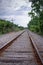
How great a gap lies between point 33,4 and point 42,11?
8.87 ft

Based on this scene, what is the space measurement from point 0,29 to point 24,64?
45996mm

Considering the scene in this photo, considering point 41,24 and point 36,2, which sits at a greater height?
point 36,2

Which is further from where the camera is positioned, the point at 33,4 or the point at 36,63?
the point at 33,4

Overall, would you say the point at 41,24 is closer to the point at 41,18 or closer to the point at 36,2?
the point at 41,18

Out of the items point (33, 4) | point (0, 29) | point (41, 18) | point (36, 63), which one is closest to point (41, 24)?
point (41, 18)

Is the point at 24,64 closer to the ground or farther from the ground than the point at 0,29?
farther from the ground

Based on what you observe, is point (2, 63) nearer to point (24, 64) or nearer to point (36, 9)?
point (24, 64)

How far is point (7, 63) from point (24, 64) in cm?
63

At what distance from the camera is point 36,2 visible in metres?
53.8

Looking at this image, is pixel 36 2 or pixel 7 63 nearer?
pixel 7 63

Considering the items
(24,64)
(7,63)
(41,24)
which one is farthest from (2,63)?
(41,24)

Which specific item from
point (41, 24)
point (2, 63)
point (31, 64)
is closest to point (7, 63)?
point (2, 63)

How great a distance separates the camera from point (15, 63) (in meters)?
8.43

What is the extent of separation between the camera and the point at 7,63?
27.6 feet
